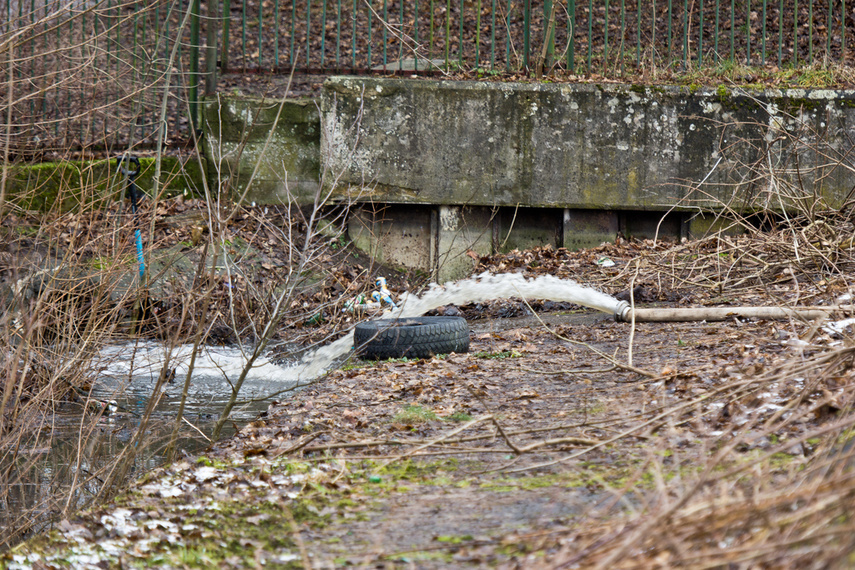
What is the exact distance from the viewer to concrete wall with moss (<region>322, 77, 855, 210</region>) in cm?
962

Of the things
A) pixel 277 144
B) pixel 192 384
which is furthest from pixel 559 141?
pixel 192 384

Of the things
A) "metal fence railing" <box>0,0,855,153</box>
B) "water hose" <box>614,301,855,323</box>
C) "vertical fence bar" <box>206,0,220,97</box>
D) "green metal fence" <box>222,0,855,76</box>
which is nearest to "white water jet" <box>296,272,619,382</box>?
"water hose" <box>614,301,855,323</box>

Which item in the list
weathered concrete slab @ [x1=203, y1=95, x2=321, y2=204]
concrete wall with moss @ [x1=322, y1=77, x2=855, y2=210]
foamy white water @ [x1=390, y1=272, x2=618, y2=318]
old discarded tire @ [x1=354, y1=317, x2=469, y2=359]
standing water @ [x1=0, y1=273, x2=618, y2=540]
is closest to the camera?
standing water @ [x1=0, y1=273, x2=618, y2=540]

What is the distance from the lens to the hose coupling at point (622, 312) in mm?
6547

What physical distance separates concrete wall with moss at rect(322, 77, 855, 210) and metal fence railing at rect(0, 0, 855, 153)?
0.61 meters

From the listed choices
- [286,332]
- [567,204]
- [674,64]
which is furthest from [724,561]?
[674,64]

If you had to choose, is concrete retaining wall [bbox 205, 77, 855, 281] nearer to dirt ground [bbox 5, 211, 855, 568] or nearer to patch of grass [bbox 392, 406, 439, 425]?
dirt ground [bbox 5, 211, 855, 568]

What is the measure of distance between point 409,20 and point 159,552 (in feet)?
48.7

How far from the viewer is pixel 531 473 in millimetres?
3230

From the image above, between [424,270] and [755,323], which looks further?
[424,270]

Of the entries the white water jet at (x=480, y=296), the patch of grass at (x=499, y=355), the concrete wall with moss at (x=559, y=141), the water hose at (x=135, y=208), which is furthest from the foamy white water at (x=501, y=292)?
the water hose at (x=135, y=208)

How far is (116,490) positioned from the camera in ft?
13.1

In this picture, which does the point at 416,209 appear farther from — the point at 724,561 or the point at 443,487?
the point at 724,561

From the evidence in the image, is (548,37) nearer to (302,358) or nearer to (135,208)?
(302,358)
